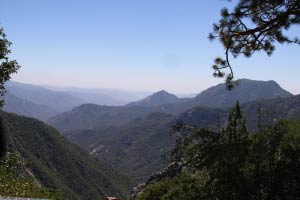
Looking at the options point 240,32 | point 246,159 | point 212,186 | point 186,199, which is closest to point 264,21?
point 240,32

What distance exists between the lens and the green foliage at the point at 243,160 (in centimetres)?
1911

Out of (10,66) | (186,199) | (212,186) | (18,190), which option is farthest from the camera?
(10,66)

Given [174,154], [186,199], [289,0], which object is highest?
[289,0]

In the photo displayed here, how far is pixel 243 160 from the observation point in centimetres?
1980

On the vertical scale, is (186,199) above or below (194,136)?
below

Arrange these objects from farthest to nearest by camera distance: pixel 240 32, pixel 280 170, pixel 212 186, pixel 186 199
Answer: pixel 186 199, pixel 212 186, pixel 280 170, pixel 240 32

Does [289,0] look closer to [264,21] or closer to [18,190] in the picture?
[264,21]

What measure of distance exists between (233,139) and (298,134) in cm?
331

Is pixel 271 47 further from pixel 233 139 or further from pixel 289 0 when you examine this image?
pixel 233 139

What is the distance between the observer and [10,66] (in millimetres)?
30281

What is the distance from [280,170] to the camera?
1933cm

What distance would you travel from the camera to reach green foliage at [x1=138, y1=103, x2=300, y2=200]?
19109mm

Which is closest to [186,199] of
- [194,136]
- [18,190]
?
[194,136]

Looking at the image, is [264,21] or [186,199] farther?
[186,199]
